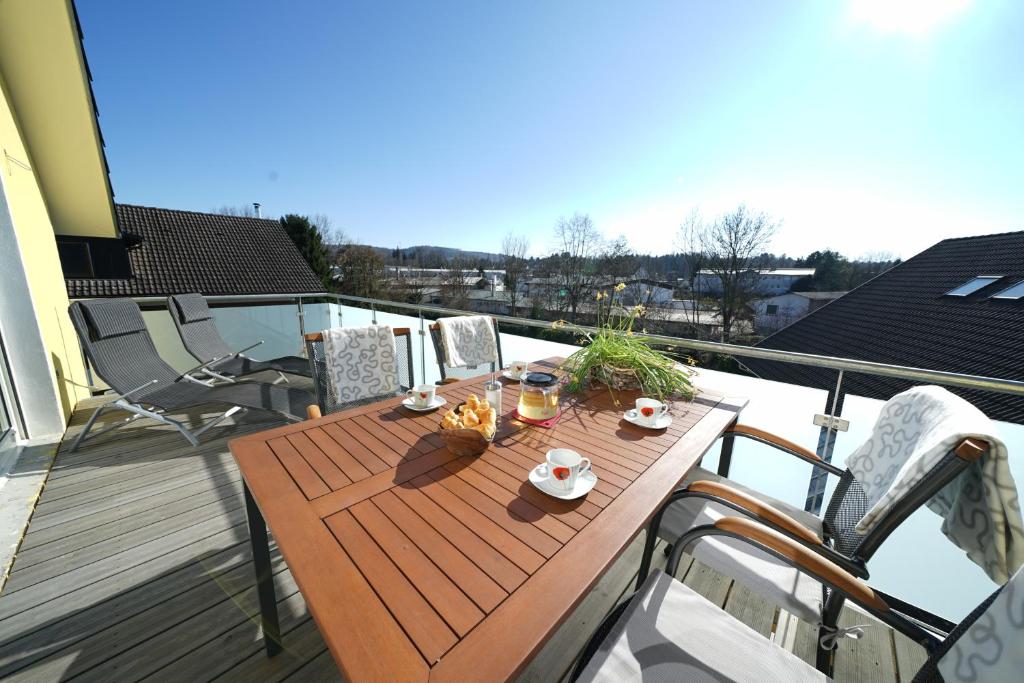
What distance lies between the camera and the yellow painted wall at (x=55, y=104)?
324 cm

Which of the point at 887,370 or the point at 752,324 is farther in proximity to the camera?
the point at 752,324

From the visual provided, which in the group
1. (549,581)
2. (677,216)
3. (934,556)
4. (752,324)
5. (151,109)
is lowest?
(752,324)

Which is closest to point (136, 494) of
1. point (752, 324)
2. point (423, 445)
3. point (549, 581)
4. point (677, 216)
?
point (423, 445)

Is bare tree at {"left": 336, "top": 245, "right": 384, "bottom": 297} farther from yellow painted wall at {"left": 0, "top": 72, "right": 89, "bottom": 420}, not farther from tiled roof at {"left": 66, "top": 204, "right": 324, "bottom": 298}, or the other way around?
yellow painted wall at {"left": 0, "top": 72, "right": 89, "bottom": 420}

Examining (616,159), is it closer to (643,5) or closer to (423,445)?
(643,5)

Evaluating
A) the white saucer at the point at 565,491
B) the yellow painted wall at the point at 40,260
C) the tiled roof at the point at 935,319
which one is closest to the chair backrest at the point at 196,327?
the yellow painted wall at the point at 40,260

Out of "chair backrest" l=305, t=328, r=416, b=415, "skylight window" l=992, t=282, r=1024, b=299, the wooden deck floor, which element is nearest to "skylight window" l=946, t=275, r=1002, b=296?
"skylight window" l=992, t=282, r=1024, b=299

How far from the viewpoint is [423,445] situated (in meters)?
1.32

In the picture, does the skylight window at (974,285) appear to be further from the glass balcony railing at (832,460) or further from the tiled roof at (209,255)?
the tiled roof at (209,255)

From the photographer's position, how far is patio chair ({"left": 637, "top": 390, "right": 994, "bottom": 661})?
0.90 metres

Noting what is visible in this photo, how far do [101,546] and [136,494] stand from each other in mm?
480

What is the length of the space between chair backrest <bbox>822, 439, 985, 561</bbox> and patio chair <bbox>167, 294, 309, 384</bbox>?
3.88 m

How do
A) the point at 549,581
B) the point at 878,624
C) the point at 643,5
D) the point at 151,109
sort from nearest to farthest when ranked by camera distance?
1. the point at 549,581
2. the point at 878,624
3. the point at 643,5
4. the point at 151,109

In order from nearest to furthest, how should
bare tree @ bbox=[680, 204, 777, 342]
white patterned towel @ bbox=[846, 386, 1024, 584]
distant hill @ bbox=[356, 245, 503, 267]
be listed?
white patterned towel @ bbox=[846, 386, 1024, 584] → bare tree @ bbox=[680, 204, 777, 342] → distant hill @ bbox=[356, 245, 503, 267]
